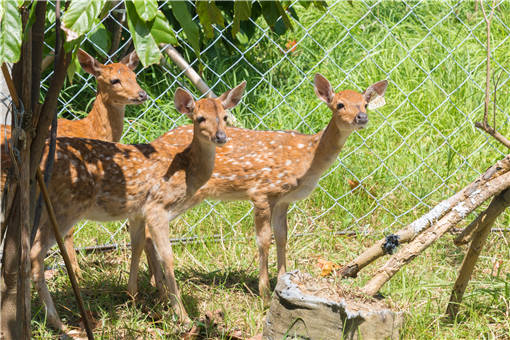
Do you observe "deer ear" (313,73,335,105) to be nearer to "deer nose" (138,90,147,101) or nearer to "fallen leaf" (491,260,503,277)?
"deer nose" (138,90,147,101)

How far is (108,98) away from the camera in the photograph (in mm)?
4906

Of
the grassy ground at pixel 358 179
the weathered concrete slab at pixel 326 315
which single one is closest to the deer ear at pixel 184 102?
the grassy ground at pixel 358 179

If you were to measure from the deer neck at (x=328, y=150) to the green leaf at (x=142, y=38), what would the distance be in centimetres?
262

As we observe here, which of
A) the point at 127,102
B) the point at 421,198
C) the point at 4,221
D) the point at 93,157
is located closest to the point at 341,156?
the point at 421,198

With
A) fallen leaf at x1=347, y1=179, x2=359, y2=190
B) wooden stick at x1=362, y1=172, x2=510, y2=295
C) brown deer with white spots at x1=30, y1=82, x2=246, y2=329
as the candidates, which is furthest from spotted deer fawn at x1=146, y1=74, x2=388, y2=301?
wooden stick at x1=362, y1=172, x2=510, y2=295

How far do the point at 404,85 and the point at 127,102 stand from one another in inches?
96.5

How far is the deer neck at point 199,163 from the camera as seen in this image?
13.8 feet

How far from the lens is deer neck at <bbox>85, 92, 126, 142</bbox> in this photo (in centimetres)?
492

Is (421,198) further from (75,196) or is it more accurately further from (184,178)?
(75,196)

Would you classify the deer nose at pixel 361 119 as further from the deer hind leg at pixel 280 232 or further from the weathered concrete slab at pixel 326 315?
the weathered concrete slab at pixel 326 315

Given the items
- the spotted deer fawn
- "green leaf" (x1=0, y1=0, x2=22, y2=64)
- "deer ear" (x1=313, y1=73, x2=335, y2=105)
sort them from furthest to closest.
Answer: "deer ear" (x1=313, y1=73, x2=335, y2=105)
the spotted deer fawn
"green leaf" (x1=0, y1=0, x2=22, y2=64)

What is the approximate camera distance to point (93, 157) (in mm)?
3850

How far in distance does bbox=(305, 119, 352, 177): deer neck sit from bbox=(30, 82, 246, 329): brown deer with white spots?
65cm

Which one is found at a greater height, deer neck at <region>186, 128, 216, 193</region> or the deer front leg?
deer neck at <region>186, 128, 216, 193</region>
